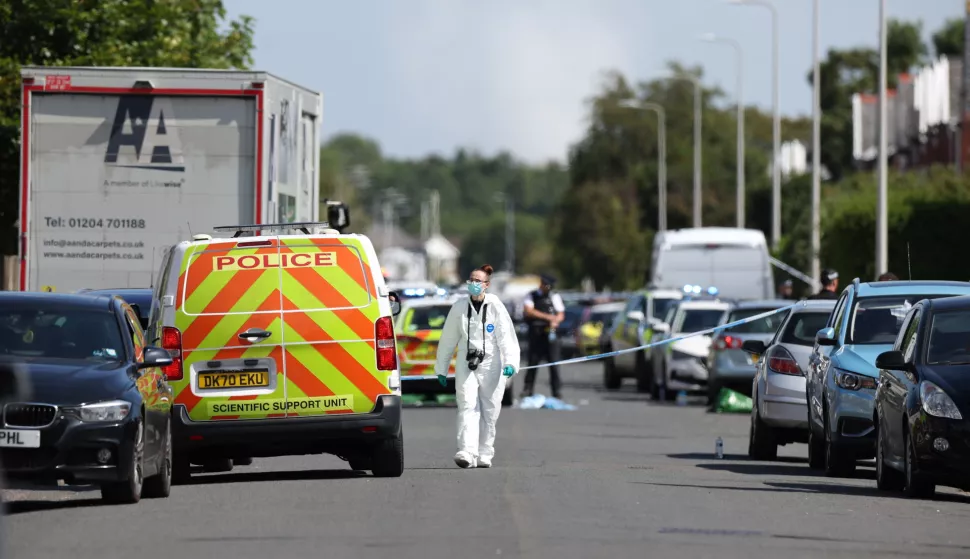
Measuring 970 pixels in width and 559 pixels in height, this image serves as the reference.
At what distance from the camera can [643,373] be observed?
122ft

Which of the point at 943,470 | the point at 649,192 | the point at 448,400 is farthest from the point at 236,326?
the point at 649,192

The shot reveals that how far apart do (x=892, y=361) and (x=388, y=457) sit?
3747 mm

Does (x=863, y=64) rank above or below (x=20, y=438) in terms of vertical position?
above

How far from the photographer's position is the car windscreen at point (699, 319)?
33219 millimetres

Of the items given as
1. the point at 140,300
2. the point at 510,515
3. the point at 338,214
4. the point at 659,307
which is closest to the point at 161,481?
the point at 510,515

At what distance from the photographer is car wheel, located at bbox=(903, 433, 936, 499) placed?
14.5 metres

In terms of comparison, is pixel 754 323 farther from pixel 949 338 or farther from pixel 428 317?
pixel 949 338

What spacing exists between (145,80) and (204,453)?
6123 millimetres

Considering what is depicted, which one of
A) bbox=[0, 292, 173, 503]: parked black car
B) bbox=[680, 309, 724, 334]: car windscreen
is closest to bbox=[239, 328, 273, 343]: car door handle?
bbox=[0, 292, 173, 503]: parked black car

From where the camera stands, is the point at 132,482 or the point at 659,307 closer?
the point at 132,482

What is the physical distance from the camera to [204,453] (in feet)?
51.2

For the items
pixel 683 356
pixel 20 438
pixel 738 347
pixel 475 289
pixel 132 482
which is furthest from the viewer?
pixel 683 356

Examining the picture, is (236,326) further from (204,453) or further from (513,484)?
(513,484)

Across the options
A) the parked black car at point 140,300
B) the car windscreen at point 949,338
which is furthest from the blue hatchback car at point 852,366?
the parked black car at point 140,300
